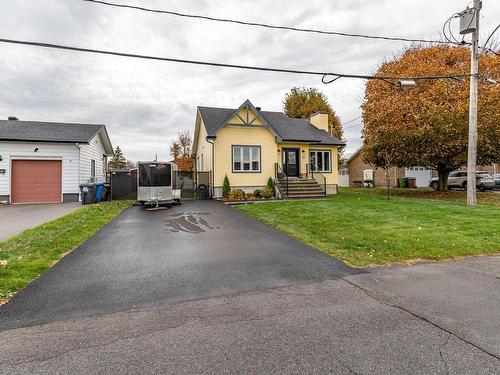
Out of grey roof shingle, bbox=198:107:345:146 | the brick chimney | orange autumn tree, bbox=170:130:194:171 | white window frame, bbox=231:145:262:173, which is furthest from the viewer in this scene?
orange autumn tree, bbox=170:130:194:171

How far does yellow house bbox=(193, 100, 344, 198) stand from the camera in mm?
17672

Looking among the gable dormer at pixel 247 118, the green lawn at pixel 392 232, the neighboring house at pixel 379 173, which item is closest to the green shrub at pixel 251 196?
the gable dormer at pixel 247 118

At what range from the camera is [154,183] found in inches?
559

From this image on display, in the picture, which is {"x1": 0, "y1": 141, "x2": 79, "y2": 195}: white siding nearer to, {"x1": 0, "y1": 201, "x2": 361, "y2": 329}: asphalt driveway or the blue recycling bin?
the blue recycling bin

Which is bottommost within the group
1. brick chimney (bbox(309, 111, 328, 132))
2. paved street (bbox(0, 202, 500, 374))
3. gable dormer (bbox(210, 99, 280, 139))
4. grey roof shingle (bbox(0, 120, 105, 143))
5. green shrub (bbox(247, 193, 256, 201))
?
paved street (bbox(0, 202, 500, 374))

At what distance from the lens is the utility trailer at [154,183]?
14.1 metres

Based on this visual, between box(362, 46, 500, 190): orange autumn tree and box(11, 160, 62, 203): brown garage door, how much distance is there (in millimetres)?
20012

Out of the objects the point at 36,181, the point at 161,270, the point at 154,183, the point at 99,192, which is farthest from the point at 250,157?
the point at 161,270

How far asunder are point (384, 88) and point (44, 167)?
22.8m

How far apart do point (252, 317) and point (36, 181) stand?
17589mm

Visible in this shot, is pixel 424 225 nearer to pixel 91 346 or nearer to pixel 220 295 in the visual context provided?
pixel 220 295

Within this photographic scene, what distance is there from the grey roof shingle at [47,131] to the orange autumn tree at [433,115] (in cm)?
1864

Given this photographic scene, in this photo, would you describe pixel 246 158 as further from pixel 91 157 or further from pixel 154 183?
pixel 91 157

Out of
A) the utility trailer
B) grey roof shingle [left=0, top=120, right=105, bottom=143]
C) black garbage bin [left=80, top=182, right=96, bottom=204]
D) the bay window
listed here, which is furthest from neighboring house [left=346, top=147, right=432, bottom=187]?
grey roof shingle [left=0, top=120, right=105, bottom=143]
